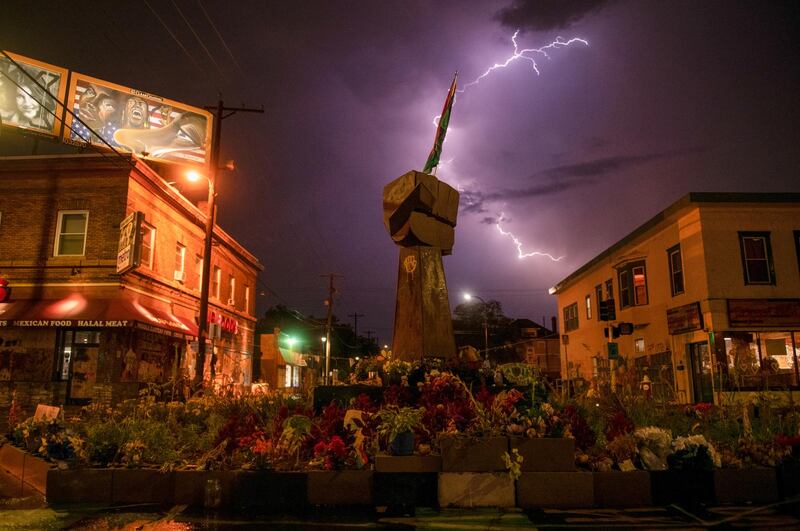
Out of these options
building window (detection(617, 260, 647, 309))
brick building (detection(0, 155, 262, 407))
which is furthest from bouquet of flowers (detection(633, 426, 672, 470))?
building window (detection(617, 260, 647, 309))

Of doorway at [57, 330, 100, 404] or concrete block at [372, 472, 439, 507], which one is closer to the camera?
concrete block at [372, 472, 439, 507]

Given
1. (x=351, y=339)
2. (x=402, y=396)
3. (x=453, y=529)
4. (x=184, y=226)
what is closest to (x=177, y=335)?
(x=184, y=226)

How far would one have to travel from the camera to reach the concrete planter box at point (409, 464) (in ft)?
22.3

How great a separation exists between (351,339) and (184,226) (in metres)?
63.0

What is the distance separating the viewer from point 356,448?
7082 mm

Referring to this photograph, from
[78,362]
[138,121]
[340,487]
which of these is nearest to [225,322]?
[78,362]

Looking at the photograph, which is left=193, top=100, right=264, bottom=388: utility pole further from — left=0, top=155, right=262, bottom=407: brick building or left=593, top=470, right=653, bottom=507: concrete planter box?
left=593, top=470, right=653, bottom=507: concrete planter box

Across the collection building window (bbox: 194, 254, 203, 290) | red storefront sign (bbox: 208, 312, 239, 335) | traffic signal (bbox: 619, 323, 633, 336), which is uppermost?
building window (bbox: 194, 254, 203, 290)

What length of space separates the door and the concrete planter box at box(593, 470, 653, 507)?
1654 centimetres

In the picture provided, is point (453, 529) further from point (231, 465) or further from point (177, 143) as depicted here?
point (177, 143)

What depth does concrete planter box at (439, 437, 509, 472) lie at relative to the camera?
6.73 meters

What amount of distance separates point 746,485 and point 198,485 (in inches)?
268

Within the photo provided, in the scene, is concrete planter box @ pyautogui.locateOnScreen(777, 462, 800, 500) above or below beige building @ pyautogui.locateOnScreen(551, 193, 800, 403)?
below

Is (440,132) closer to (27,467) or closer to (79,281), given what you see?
(27,467)
